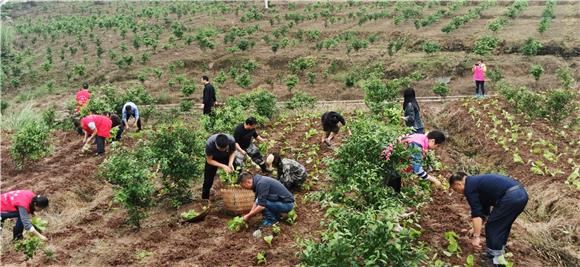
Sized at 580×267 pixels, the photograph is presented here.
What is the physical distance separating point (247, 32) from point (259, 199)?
23.8m

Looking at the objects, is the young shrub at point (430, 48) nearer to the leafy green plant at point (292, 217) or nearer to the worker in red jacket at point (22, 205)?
the leafy green plant at point (292, 217)

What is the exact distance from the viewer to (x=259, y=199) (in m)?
7.36

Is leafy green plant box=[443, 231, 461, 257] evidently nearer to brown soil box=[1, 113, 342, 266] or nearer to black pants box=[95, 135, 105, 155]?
brown soil box=[1, 113, 342, 266]

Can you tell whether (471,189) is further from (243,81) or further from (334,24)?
(334,24)

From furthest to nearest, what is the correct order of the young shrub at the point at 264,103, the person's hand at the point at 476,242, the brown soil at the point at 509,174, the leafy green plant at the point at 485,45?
1. the leafy green plant at the point at 485,45
2. the young shrub at the point at 264,103
3. the brown soil at the point at 509,174
4. the person's hand at the point at 476,242

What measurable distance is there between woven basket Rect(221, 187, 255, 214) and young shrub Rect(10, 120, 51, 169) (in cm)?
552

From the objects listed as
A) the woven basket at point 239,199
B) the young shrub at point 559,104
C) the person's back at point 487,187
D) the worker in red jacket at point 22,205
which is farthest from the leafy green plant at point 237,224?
the young shrub at point 559,104

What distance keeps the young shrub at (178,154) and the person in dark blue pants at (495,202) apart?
4190 mm

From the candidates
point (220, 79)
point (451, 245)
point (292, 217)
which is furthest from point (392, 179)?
point (220, 79)

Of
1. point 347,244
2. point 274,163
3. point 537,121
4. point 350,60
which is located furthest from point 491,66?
point 347,244

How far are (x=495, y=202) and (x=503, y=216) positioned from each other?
0.19m

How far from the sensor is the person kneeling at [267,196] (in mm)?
7332

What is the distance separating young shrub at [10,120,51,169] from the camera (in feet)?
36.8

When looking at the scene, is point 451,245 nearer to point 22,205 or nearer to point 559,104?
point 22,205
